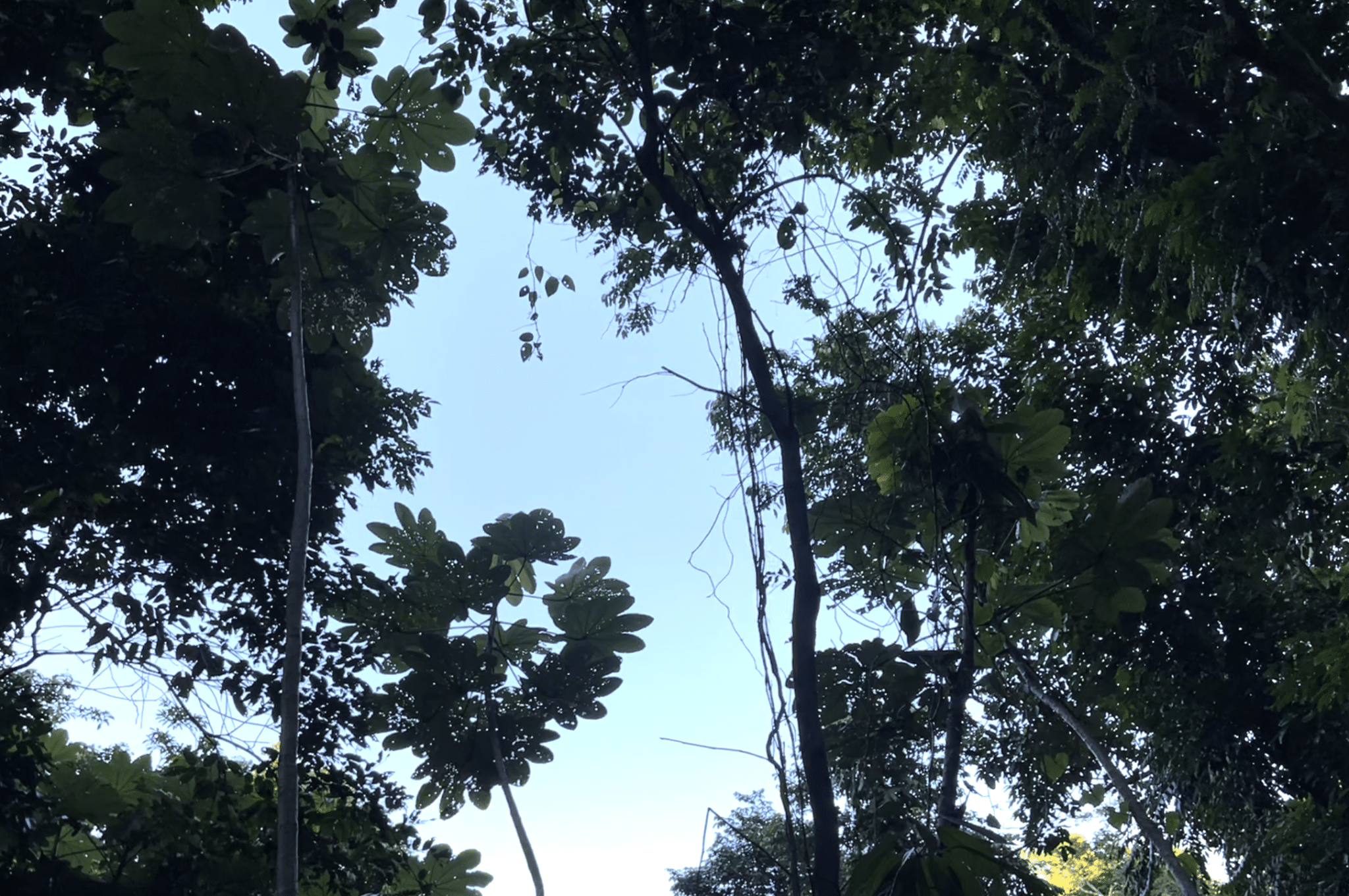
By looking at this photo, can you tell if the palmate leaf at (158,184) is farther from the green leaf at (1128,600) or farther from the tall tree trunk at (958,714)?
the green leaf at (1128,600)

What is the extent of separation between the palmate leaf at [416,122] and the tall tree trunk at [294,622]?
2.03ft

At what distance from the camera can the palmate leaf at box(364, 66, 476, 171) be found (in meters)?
3.68

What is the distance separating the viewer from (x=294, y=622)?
278 cm

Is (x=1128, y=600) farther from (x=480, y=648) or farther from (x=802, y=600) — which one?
(x=480, y=648)

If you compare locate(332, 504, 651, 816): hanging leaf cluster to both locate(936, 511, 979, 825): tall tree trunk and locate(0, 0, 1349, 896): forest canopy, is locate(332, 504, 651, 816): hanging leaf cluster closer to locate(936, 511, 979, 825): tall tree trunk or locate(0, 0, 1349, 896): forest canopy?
locate(0, 0, 1349, 896): forest canopy

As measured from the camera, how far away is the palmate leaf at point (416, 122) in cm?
368

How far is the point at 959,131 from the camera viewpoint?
3.95 metres

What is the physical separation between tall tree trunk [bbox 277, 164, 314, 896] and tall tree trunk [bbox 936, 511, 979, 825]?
1.57 m

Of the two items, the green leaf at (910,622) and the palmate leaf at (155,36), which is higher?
the palmate leaf at (155,36)

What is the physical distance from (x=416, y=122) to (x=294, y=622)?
200 cm

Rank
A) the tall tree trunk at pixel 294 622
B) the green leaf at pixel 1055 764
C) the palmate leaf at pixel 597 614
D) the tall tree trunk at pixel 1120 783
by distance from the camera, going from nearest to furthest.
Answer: the tall tree trunk at pixel 294 622 < the palmate leaf at pixel 597 614 < the green leaf at pixel 1055 764 < the tall tree trunk at pixel 1120 783

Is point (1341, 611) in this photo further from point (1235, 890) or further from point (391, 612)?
point (391, 612)

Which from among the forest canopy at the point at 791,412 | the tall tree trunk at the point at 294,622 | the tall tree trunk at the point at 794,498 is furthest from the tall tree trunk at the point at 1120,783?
the tall tree trunk at the point at 294,622

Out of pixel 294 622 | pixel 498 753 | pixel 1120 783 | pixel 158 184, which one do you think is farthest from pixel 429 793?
pixel 1120 783
